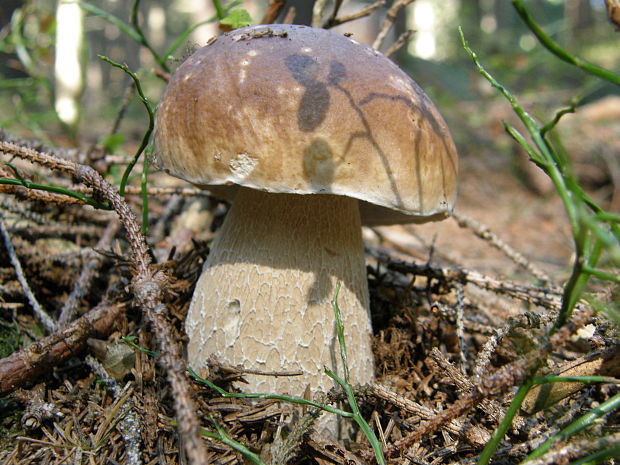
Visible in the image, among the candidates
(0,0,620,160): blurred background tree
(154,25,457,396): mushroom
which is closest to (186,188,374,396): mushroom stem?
(154,25,457,396): mushroom

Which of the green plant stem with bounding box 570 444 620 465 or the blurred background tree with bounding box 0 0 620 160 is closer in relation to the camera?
the green plant stem with bounding box 570 444 620 465

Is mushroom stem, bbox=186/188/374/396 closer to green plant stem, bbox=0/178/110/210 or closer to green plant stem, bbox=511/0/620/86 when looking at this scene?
green plant stem, bbox=0/178/110/210

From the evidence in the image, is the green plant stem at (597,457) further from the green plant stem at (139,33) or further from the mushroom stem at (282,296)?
the green plant stem at (139,33)

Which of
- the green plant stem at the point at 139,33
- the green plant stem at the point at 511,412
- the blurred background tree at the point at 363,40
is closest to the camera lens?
the green plant stem at the point at 511,412

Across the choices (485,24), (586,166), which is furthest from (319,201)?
(485,24)

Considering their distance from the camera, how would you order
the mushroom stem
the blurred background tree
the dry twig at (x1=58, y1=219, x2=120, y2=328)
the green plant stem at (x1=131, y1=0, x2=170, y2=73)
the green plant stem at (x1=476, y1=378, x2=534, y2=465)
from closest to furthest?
1. the green plant stem at (x1=476, y1=378, x2=534, y2=465)
2. the mushroom stem
3. the dry twig at (x1=58, y1=219, x2=120, y2=328)
4. the green plant stem at (x1=131, y1=0, x2=170, y2=73)
5. the blurred background tree

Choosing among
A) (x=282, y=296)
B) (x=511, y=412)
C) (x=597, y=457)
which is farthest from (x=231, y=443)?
(x=597, y=457)

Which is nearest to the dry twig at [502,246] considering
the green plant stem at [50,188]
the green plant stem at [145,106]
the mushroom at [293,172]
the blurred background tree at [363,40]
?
the mushroom at [293,172]

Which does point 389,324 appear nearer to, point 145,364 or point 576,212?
point 145,364
